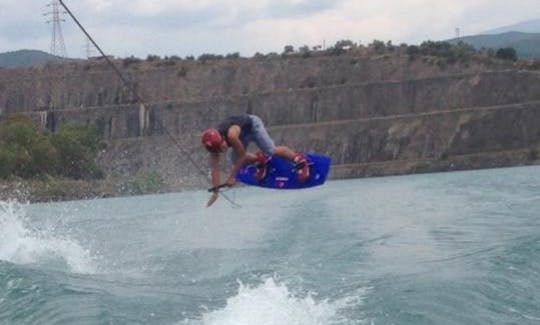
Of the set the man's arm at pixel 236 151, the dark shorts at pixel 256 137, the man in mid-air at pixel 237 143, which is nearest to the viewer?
the man in mid-air at pixel 237 143

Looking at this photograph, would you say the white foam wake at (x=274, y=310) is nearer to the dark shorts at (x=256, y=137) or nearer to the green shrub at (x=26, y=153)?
the dark shorts at (x=256, y=137)

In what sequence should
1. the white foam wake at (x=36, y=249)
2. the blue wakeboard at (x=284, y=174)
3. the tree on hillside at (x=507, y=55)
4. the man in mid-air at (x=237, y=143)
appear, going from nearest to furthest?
the man in mid-air at (x=237, y=143), the blue wakeboard at (x=284, y=174), the white foam wake at (x=36, y=249), the tree on hillside at (x=507, y=55)

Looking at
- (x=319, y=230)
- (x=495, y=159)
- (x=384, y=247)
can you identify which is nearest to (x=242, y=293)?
(x=384, y=247)

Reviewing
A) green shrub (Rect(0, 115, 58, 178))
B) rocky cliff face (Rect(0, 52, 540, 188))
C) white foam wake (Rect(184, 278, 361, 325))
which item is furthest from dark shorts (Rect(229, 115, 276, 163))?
rocky cliff face (Rect(0, 52, 540, 188))

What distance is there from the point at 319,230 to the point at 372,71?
76.1 meters

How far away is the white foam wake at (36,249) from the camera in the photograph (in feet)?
75.3

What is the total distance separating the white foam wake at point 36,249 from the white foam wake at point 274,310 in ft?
21.3

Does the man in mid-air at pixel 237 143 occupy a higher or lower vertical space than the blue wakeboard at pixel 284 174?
higher

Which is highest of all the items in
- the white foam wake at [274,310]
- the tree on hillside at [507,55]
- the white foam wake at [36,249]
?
the tree on hillside at [507,55]

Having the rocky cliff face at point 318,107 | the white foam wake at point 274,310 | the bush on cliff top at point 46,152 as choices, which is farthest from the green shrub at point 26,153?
the white foam wake at point 274,310

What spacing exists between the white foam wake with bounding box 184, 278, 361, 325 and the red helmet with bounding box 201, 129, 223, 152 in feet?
6.27

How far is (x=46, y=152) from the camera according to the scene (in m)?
73.3

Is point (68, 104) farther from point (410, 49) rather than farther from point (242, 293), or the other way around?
point (242, 293)

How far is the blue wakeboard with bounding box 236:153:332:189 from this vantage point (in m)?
16.5
